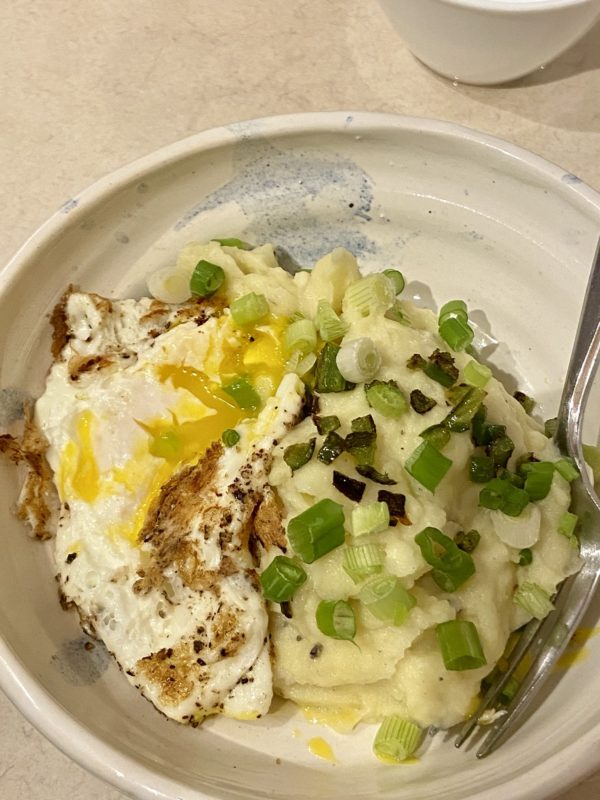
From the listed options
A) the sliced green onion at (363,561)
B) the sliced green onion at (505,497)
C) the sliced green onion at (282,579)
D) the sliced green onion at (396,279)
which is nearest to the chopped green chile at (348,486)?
the sliced green onion at (363,561)

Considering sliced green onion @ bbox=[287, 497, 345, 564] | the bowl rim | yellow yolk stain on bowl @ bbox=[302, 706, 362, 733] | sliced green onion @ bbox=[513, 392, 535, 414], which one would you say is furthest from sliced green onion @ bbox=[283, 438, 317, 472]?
the bowl rim

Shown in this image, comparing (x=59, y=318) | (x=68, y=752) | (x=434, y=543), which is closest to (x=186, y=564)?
(x=68, y=752)

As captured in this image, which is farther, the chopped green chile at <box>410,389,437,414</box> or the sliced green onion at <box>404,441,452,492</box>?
the chopped green chile at <box>410,389,437,414</box>

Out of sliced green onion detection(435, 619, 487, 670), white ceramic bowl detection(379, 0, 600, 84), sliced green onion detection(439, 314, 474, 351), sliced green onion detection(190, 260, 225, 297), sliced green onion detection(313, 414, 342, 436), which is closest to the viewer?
sliced green onion detection(435, 619, 487, 670)

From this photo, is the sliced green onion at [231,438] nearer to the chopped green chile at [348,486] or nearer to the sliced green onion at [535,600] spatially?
the chopped green chile at [348,486]

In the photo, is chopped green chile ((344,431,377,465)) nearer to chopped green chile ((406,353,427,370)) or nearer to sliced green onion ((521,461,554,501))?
chopped green chile ((406,353,427,370))

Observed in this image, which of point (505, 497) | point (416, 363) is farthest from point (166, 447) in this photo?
point (505, 497)
